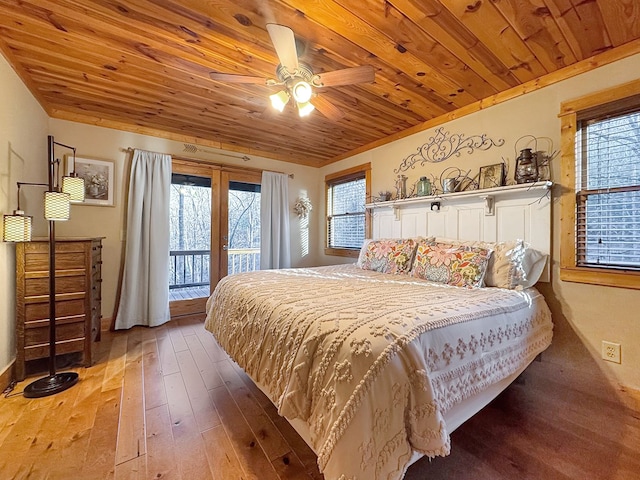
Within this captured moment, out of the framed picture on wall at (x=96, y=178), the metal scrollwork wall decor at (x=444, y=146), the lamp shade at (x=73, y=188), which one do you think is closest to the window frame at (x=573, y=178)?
the metal scrollwork wall decor at (x=444, y=146)

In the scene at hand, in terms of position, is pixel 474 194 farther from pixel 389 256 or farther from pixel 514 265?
pixel 389 256

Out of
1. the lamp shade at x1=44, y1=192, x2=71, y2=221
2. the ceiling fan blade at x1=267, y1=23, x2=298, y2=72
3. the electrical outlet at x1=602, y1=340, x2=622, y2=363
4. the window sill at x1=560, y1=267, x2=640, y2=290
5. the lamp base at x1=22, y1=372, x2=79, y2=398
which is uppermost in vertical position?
the ceiling fan blade at x1=267, y1=23, x2=298, y2=72

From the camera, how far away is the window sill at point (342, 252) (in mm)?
3968

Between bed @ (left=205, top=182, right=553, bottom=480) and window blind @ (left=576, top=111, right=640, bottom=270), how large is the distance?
0.48 metres

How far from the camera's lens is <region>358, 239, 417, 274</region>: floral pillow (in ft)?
8.47

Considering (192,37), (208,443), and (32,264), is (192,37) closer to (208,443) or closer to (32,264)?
(32,264)

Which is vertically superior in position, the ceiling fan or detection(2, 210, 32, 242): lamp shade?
the ceiling fan

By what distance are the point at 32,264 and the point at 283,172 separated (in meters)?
3.09

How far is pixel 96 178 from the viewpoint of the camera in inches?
119

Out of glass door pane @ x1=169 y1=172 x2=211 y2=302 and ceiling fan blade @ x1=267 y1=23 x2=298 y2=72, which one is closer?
ceiling fan blade @ x1=267 y1=23 x2=298 y2=72

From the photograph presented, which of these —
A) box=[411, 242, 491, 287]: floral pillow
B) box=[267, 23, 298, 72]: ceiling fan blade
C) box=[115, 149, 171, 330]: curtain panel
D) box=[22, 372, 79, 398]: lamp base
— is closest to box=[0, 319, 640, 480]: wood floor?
box=[22, 372, 79, 398]: lamp base

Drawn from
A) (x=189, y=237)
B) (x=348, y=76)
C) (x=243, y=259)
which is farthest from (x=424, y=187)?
(x=189, y=237)

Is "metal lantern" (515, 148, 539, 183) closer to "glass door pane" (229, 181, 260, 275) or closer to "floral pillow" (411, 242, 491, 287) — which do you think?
"floral pillow" (411, 242, 491, 287)

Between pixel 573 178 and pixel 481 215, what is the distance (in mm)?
685
